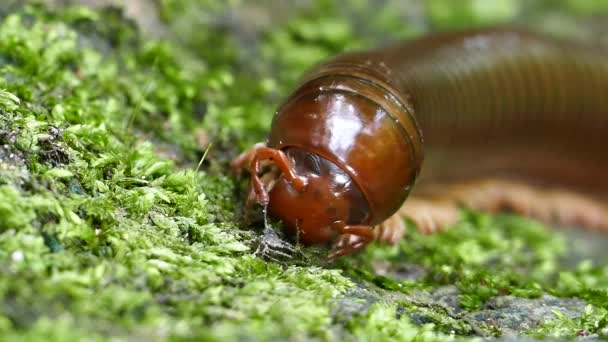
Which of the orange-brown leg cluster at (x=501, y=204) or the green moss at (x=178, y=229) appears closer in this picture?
the green moss at (x=178, y=229)

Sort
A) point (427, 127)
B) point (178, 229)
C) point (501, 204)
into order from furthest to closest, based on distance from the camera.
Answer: point (501, 204), point (427, 127), point (178, 229)

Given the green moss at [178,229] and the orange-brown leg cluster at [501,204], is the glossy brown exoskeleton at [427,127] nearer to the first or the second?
the orange-brown leg cluster at [501,204]

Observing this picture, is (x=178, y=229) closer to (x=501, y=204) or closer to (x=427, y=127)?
(x=427, y=127)

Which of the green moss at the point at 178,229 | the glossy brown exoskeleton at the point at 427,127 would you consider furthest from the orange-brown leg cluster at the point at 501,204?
the green moss at the point at 178,229

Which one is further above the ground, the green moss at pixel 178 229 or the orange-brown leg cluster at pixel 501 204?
the orange-brown leg cluster at pixel 501 204

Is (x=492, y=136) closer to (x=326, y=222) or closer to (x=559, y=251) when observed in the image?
(x=559, y=251)

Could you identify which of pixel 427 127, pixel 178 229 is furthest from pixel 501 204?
pixel 178 229

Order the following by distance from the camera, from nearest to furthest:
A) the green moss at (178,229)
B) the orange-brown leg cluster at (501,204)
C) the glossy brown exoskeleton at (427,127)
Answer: the green moss at (178,229) < the glossy brown exoskeleton at (427,127) < the orange-brown leg cluster at (501,204)
